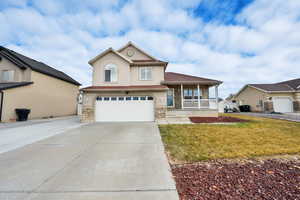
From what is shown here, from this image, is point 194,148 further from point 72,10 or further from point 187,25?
point 72,10

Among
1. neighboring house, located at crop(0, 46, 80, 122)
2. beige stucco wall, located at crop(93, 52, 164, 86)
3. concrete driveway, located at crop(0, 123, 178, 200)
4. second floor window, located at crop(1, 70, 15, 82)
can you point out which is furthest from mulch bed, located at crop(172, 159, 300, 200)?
second floor window, located at crop(1, 70, 15, 82)

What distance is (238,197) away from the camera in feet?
7.05

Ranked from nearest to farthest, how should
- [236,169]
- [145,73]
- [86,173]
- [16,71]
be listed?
[86,173], [236,169], [145,73], [16,71]

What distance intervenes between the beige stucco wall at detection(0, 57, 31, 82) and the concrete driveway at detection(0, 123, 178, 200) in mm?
13368

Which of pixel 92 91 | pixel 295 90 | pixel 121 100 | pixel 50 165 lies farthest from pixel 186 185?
pixel 295 90

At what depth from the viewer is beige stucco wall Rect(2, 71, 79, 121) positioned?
12023 millimetres

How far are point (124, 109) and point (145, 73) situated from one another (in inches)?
178

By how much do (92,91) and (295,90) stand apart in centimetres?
2866

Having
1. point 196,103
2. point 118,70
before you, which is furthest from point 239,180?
point 118,70

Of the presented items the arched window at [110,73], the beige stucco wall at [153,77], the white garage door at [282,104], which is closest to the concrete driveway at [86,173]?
the arched window at [110,73]

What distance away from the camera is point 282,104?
1953 cm

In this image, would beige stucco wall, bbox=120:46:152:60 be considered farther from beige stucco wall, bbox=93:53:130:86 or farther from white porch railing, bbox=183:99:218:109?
white porch railing, bbox=183:99:218:109

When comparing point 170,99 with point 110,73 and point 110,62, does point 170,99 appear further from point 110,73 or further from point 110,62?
point 110,62

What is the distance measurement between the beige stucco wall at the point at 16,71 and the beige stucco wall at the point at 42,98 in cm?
61
